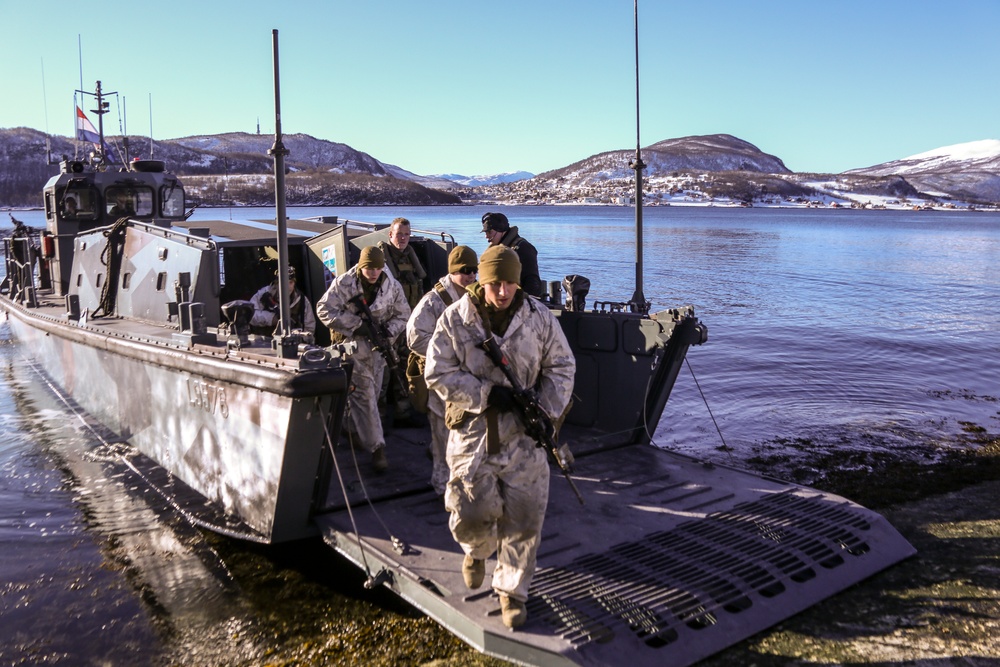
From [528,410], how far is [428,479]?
2121 millimetres

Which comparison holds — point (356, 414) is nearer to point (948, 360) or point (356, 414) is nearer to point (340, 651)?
point (340, 651)

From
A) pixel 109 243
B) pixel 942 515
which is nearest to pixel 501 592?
pixel 942 515

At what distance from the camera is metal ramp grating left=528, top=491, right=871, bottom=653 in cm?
405

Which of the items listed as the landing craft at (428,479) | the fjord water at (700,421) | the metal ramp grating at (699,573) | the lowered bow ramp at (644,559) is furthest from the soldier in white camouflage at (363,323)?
the metal ramp grating at (699,573)

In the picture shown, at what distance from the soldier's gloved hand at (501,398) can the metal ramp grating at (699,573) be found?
1.06m

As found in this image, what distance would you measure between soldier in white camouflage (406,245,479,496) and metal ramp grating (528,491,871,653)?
107 cm

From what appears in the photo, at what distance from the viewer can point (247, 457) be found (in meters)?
5.28

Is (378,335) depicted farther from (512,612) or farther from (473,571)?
(512,612)

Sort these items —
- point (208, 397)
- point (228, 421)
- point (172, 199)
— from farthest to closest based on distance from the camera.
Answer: point (172, 199) → point (208, 397) → point (228, 421)

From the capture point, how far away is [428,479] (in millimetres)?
5754

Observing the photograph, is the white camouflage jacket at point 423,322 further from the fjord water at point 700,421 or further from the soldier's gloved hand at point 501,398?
the fjord water at point 700,421

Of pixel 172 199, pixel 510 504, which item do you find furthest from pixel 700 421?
pixel 172 199

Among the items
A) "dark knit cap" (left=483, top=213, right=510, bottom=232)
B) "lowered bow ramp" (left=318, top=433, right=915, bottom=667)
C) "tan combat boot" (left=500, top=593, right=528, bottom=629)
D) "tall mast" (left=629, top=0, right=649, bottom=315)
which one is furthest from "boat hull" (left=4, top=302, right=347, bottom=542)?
"tall mast" (left=629, top=0, right=649, bottom=315)

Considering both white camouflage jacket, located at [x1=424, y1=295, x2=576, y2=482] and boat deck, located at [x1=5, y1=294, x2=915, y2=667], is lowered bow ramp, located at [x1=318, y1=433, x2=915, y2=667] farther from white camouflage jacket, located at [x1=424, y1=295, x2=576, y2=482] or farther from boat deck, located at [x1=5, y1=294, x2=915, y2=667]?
white camouflage jacket, located at [x1=424, y1=295, x2=576, y2=482]
